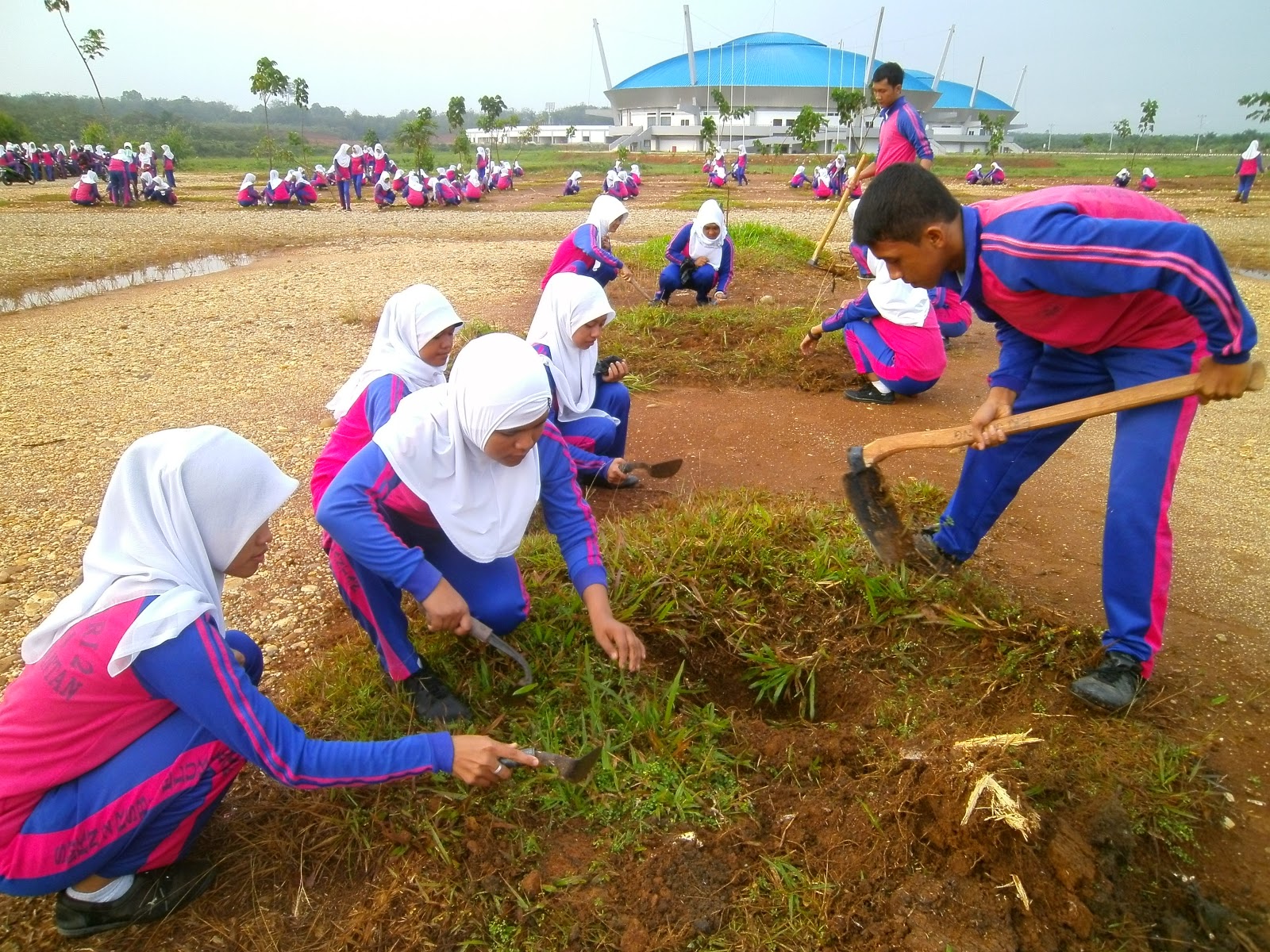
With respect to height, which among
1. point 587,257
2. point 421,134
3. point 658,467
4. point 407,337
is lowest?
point 658,467

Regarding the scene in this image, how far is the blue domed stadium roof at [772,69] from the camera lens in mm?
70188

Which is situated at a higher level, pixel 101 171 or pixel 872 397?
pixel 101 171

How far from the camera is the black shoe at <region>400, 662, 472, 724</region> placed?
229cm

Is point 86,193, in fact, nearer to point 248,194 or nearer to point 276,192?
point 248,194

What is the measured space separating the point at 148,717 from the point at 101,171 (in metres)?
32.1

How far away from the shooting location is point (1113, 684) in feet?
7.29

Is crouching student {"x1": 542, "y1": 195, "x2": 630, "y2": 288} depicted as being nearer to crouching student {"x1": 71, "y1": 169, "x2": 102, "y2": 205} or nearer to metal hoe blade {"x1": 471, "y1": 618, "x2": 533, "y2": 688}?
metal hoe blade {"x1": 471, "y1": 618, "x2": 533, "y2": 688}

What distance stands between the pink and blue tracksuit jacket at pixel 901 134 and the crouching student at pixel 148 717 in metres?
5.68

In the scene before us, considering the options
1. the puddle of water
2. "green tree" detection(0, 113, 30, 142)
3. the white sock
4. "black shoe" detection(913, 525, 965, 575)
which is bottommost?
the white sock

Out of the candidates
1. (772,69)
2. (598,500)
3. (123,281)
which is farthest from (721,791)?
(772,69)

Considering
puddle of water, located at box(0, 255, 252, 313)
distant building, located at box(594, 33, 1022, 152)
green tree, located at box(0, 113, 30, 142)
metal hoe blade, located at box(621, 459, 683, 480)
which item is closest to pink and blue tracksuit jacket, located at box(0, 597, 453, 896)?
metal hoe blade, located at box(621, 459, 683, 480)

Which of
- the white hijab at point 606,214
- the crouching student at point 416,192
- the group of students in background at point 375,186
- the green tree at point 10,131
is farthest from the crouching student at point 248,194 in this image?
the green tree at point 10,131

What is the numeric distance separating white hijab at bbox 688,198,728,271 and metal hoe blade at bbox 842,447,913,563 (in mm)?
4953

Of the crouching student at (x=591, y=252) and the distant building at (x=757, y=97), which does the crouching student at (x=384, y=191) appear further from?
the distant building at (x=757, y=97)
